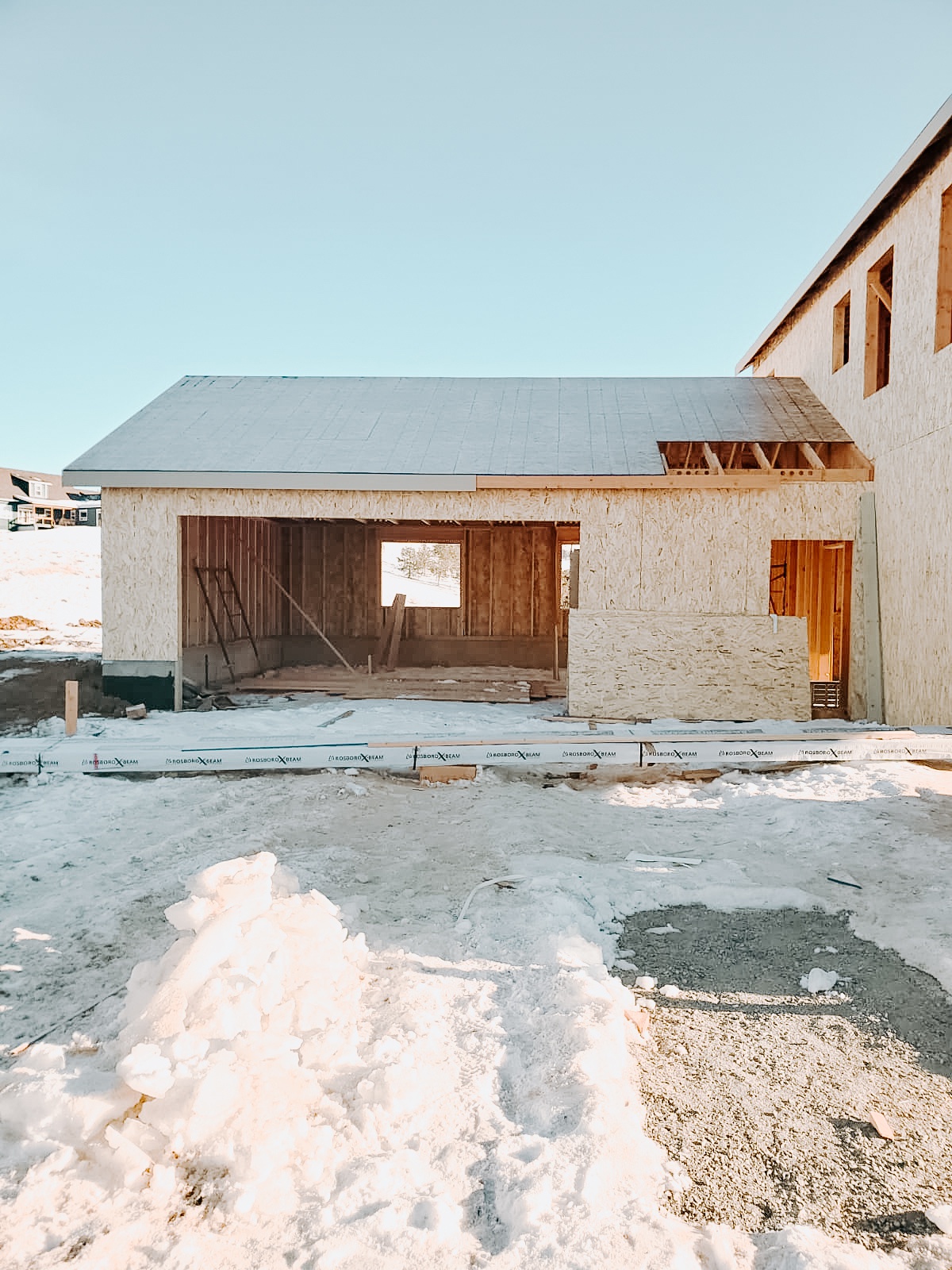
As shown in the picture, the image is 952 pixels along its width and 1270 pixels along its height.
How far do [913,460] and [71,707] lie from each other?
10317 millimetres

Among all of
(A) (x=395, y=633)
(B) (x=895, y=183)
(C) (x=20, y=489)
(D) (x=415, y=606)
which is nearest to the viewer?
(B) (x=895, y=183)

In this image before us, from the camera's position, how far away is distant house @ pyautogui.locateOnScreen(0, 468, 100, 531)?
118 feet

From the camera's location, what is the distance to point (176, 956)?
3279 mm

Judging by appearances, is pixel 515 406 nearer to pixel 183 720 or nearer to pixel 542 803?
pixel 183 720

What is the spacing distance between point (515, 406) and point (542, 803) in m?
8.97

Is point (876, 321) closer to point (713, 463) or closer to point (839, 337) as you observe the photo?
point (839, 337)

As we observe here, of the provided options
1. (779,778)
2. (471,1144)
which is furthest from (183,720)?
(471,1144)

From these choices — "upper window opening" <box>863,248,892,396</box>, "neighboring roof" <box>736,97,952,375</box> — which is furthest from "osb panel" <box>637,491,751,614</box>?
"neighboring roof" <box>736,97,952,375</box>

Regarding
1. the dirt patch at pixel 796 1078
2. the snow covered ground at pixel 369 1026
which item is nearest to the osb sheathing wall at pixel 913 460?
the snow covered ground at pixel 369 1026

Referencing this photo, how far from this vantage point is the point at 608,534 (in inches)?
442

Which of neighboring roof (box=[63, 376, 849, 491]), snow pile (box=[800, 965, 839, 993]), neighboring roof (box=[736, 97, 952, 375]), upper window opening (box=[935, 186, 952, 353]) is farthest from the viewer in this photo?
neighboring roof (box=[63, 376, 849, 491])

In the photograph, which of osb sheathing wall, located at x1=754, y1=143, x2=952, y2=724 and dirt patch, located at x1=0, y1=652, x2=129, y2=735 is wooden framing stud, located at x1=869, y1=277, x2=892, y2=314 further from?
dirt patch, located at x1=0, y1=652, x2=129, y2=735

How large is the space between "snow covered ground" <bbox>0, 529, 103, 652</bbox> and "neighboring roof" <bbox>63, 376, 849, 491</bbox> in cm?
651

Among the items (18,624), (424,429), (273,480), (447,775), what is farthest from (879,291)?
(18,624)
